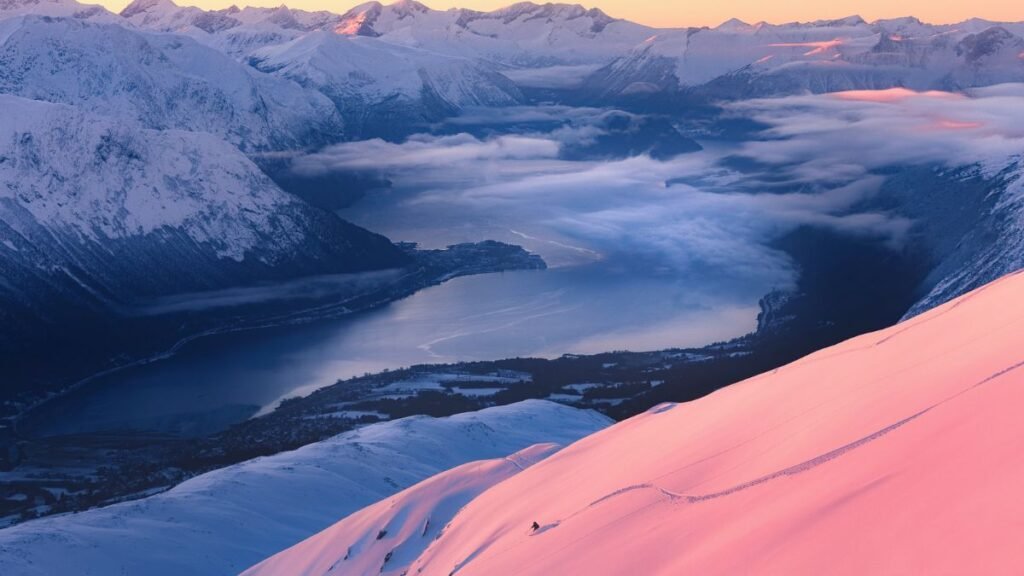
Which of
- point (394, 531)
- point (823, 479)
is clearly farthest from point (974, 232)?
point (823, 479)

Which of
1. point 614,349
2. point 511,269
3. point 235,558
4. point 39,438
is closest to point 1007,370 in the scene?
point 235,558

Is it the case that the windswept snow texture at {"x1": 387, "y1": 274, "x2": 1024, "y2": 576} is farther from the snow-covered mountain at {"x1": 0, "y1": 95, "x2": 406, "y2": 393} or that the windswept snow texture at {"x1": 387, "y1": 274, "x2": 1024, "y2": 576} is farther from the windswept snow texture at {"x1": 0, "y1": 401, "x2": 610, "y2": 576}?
the snow-covered mountain at {"x1": 0, "y1": 95, "x2": 406, "y2": 393}

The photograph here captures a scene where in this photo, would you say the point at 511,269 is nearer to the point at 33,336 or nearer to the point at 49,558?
the point at 33,336

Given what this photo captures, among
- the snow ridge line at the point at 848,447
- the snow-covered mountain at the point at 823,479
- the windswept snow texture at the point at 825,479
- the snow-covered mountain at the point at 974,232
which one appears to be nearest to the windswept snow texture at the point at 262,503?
the snow-covered mountain at the point at 823,479

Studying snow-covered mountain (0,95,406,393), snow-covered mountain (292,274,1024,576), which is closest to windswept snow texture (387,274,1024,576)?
snow-covered mountain (292,274,1024,576)

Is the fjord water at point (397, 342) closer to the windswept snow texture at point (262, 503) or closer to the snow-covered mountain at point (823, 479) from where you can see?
the windswept snow texture at point (262, 503)

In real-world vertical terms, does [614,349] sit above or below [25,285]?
below
